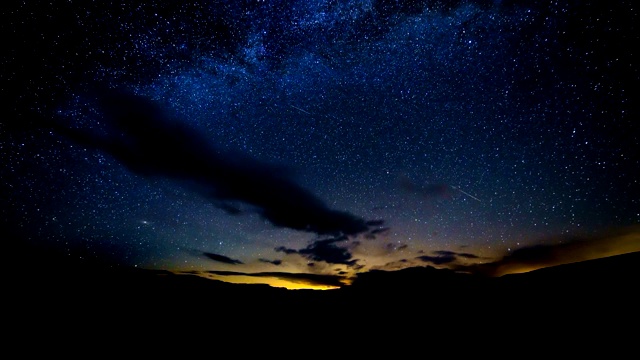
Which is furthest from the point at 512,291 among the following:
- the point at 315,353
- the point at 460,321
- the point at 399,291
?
the point at 315,353

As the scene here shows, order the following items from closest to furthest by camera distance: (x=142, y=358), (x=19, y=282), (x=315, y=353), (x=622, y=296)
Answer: (x=622, y=296), (x=142, y=358), (x=315, y=353), (x=19, y=282)

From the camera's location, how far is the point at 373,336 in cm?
592

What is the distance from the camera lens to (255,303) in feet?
28.5

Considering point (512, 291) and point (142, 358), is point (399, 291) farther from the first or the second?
point (142, 358)

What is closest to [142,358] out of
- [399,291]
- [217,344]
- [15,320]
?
[217,344]

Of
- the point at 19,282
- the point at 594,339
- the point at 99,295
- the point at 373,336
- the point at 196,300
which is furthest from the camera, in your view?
the point at 196,300

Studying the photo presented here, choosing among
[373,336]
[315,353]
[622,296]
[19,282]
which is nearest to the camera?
[622,296]

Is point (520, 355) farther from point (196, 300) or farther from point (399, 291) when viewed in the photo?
point (196, 300)

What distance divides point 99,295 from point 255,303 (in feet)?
14.7

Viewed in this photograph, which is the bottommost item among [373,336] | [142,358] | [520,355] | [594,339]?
[142,358]

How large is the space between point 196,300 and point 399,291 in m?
6.49

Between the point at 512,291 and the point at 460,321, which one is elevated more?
the point at 512,291

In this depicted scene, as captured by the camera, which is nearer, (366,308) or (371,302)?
(366,308)

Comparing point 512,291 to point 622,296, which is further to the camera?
point 512,291
